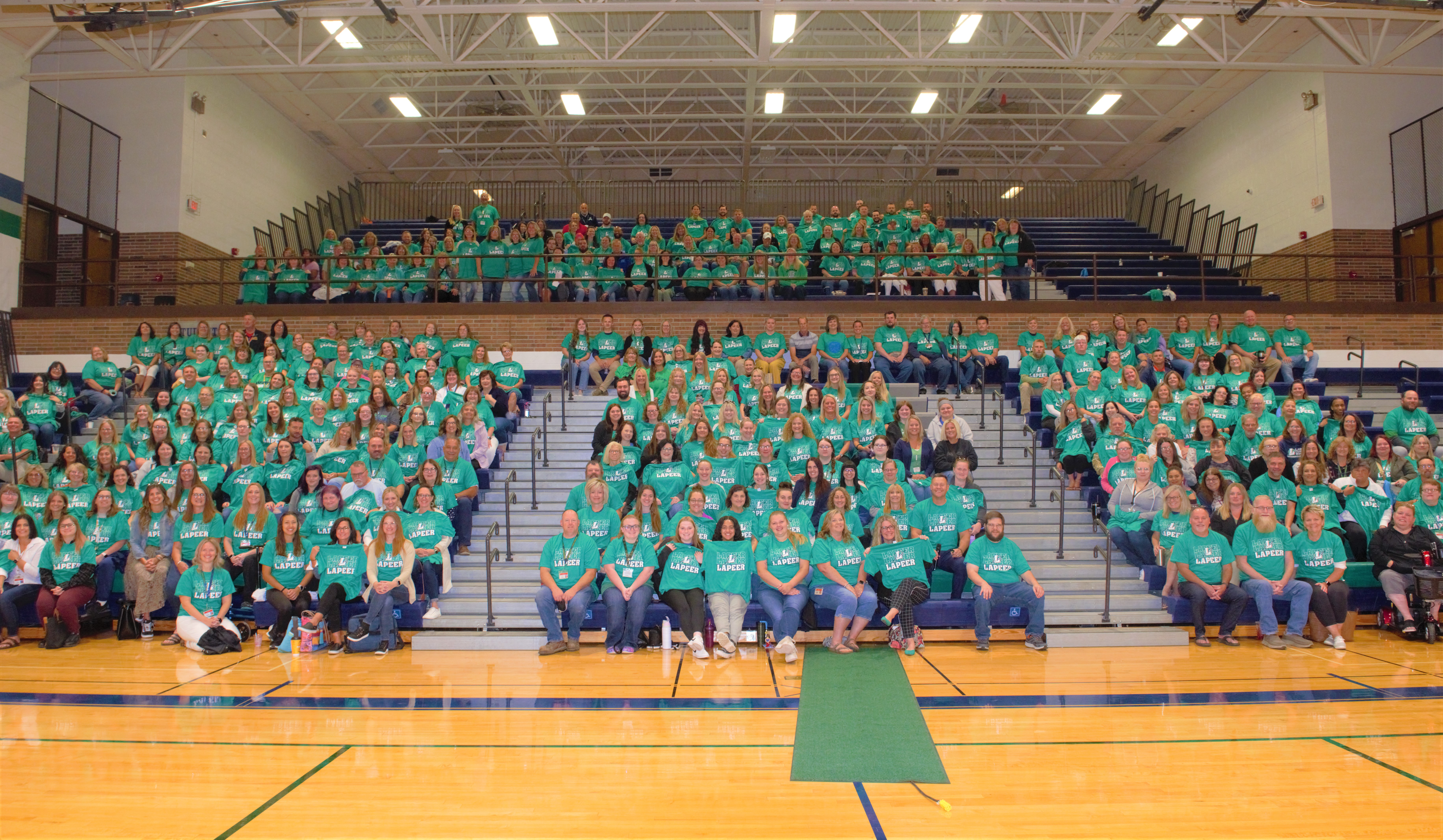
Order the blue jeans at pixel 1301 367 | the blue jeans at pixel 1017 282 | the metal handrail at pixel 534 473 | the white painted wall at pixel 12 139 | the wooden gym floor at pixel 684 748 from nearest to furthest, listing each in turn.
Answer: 1. the wooden gym floor at pixel 684 748
2. the metal handrail at pixel 534 473
3. the blue jeans at pixel 1301 367
4. the white painted wall at pixel 12 139
5. the blue jeans at pixel 1017 282

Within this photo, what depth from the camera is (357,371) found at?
11.9 m

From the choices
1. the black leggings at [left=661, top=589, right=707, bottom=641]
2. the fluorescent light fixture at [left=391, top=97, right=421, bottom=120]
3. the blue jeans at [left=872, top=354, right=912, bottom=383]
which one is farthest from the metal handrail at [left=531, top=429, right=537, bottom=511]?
the fluorescent light fixture at [left=391, top=97, right=421, bottom=120]

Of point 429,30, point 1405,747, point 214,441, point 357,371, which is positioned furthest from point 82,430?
point 1405,747

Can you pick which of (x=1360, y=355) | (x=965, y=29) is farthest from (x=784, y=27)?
(x=1360, y=355)

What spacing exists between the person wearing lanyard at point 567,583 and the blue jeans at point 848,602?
1.97 m

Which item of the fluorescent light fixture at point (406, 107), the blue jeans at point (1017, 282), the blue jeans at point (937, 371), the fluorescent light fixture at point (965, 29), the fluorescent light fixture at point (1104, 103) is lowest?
the blue jeans at point (937, 371)

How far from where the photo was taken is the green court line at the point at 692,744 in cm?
505

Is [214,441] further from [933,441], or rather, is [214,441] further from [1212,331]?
[1212,331]

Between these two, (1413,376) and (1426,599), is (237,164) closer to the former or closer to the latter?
(1426,599)

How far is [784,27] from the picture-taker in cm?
1548

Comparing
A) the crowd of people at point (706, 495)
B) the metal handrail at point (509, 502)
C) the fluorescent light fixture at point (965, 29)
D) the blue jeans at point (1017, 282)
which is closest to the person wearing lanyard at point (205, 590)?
the crowd of people at point (706, 495)

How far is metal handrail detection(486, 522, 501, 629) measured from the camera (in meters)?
7.86

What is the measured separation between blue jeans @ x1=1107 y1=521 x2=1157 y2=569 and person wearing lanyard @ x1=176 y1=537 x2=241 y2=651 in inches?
Result: 309

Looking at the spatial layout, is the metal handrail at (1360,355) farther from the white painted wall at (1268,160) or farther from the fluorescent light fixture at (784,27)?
the fluorescent light fixture at (784,27)
